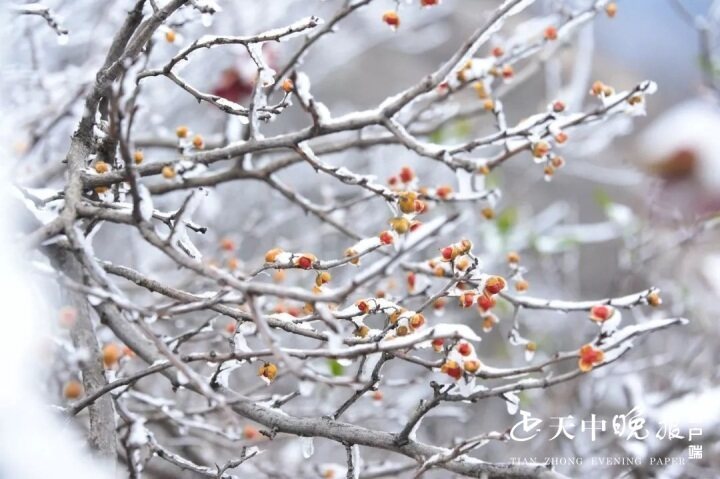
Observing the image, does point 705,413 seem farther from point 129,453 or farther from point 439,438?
point 129,453

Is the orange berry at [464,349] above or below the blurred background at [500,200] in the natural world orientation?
below

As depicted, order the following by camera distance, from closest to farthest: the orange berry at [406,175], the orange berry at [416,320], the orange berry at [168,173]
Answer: the orange berry at [168,173] < the orange berry at [416,320] < the orange berry at [406,175]

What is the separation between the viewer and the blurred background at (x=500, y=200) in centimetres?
299

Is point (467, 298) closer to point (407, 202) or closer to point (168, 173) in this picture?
point (407, 202)

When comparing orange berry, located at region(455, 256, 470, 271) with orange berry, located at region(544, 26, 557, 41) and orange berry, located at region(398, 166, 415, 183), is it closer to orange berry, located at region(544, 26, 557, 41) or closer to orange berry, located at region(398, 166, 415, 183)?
orange berry, located at region(398, 166, 415, 183)

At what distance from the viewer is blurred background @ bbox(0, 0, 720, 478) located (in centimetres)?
299


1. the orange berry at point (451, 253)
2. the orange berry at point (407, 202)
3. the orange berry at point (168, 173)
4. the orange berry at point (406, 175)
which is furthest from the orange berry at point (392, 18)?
the orange berry at point (168, 173)

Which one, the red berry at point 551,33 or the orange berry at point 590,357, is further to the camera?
the red berry at point 551,33

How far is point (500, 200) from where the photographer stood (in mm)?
5188

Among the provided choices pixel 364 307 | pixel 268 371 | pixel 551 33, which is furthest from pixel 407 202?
pixel 551 33

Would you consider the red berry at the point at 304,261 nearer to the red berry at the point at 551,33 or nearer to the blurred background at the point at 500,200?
the blurred background at the point at 500,200

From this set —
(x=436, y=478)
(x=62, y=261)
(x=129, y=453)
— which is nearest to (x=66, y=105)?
(x=62, y=261)

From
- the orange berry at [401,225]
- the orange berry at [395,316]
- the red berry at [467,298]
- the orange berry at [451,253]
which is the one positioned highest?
the orange berry at [451,253]

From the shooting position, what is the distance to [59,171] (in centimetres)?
268
